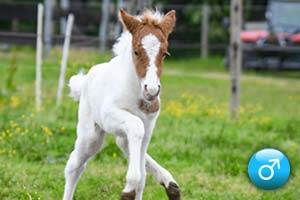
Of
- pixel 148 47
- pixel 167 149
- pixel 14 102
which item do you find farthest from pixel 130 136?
pixel 14 102

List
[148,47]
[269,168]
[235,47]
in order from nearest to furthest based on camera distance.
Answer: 1. [148,47]
2. [269,168]
3. [235,47]

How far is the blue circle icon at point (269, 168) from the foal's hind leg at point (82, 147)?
1.34 metres

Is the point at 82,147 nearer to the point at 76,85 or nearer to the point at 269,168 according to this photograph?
the point at 76,85

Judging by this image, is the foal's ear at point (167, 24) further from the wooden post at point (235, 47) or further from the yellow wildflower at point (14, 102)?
the wooden post at point (235, 47)

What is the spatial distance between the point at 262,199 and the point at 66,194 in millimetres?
1927

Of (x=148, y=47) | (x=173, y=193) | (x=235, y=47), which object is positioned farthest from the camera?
(x=235, y=47)

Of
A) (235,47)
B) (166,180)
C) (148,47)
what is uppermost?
(148,47)

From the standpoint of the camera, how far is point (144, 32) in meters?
5.55

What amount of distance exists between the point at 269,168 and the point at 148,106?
1262 mm

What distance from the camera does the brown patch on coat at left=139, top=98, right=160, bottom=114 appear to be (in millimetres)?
5699

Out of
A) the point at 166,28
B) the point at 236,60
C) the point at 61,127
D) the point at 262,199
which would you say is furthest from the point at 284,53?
the point at 166,28

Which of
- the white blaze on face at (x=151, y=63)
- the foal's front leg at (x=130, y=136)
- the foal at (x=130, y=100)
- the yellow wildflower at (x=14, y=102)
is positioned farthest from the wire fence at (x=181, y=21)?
the white blaze on face at (x=151, y=63)

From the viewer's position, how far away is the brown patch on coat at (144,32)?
5.46 meters

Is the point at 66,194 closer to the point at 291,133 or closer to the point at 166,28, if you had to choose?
the point at 166,28
